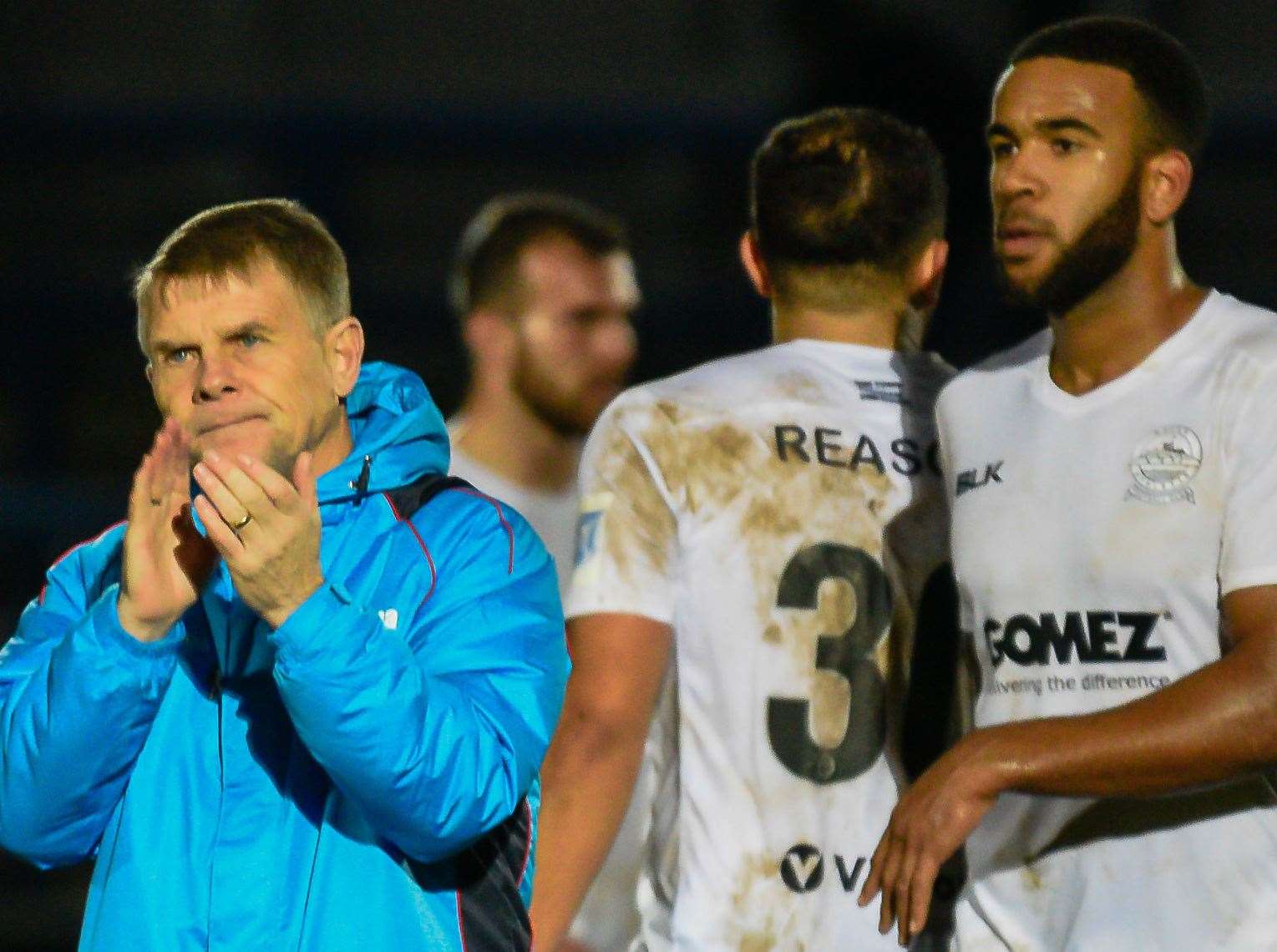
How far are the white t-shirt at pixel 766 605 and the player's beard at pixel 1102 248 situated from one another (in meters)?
0.47

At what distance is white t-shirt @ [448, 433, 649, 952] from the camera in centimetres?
396

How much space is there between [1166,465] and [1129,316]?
26cm

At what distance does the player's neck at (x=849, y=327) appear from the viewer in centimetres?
321

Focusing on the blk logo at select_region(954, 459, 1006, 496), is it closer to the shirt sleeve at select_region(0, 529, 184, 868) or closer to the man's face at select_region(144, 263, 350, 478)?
the man's face at select_region(144, 263, 350, 478)

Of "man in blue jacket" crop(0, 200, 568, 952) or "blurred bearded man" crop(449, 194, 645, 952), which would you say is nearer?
"man in blue jacket" crop(0, 200, 568, 952)

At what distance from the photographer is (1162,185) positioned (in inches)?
109

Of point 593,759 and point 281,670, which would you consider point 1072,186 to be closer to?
point 593,759

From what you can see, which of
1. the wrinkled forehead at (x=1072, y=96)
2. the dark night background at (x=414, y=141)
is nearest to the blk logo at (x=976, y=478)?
the wrinkled forehead at (x=1072, y=96)

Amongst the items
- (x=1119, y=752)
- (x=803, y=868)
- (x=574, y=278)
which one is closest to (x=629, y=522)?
(x=803, y=868)

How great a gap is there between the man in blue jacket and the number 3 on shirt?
2.44 ft

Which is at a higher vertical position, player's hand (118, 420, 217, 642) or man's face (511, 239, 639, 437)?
man's face (511, 239, 639, 437)

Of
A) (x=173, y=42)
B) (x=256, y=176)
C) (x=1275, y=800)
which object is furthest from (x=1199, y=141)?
(x=173, y=42)

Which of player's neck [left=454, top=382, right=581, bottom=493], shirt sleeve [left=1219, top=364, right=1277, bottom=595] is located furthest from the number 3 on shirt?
player's neck [left=454, top=382, right=581, bottom=493]

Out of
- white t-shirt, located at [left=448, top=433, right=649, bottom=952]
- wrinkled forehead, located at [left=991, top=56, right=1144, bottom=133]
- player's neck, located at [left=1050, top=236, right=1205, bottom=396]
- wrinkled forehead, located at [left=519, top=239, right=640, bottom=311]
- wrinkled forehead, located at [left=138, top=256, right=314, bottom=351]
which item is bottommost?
white t-shirt, located at [left=448, top=433, right=649, bottom=952]
